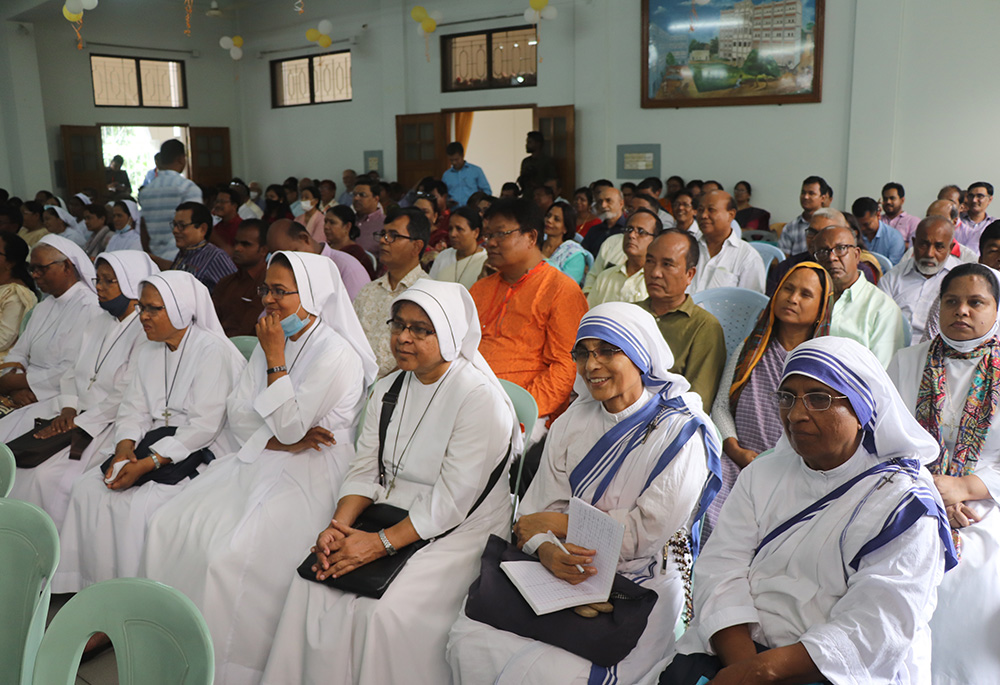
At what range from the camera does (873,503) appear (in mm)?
1626

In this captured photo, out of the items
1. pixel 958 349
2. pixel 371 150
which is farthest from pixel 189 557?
pixel 371 150

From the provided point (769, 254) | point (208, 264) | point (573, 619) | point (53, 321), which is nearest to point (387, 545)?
point (573, 619)

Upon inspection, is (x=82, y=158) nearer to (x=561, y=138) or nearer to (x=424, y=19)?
(x=424, y=19)

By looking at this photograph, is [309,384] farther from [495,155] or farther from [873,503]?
[495,155]

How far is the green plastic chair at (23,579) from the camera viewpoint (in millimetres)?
1619

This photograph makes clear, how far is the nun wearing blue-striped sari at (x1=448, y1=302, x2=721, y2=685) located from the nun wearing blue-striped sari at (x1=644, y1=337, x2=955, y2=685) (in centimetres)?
20

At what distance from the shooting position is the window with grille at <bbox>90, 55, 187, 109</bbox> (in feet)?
42.7

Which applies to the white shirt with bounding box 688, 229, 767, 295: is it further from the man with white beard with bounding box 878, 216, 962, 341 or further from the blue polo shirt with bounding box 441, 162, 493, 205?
the blue polo shirt with bounding box 441, 162, 493, 205

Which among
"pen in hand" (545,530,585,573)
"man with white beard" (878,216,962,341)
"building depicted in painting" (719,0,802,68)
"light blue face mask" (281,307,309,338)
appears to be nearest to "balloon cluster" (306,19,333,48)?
"building depicted in painting" (719,0,802,68)

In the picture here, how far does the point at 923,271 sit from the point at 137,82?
42.5 ft

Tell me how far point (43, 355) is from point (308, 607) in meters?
2.63

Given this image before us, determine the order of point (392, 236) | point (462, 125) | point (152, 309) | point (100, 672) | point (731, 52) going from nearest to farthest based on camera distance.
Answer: point (100, 672) < point (152, 309) < point (392, 236) < point (731, 52) < point (462, 125)

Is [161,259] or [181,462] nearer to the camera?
[181,462]

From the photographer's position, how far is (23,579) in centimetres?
169
